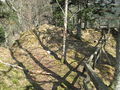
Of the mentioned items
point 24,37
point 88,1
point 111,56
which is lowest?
point 111,56

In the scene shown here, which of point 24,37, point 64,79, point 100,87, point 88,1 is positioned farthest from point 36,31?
point 100,87

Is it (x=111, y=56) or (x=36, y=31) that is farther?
(x=36, y=31)

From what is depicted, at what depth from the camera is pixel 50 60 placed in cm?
1179

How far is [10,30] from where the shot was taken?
1673cm

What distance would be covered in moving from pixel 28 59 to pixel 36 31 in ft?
19.7

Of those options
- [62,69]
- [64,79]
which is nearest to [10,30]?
[62,69]

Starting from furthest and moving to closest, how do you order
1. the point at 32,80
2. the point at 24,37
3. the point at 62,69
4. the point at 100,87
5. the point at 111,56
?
the point at 24,37, the point at 111,56, the point at 62,69, the point at 32,80, the point at 100,87

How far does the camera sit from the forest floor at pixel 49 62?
859cm

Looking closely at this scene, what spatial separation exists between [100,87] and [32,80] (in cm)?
453

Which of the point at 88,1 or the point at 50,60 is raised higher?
the point at 88,1

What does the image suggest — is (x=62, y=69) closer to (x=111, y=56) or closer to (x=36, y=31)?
(x=111, y=56)

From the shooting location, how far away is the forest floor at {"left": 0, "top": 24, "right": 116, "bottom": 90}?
28.2 ft

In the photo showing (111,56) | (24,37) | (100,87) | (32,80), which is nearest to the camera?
(100,87)

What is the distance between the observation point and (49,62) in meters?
11.5
